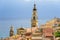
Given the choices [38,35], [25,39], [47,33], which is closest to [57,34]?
[47,33]

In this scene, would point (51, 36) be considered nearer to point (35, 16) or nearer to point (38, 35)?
point (38, 35)

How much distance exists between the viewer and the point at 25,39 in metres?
21.8

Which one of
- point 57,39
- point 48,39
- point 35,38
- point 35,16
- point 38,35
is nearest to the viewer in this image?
point 57,39

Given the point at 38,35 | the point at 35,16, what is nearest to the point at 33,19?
the point at 35,16

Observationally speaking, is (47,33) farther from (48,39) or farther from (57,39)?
(57,39)

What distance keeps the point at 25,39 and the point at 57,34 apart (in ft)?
19.4

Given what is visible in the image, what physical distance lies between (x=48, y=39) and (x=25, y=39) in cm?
646

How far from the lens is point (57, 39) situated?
14578 millimetres

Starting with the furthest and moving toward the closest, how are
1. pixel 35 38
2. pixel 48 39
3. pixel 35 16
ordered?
pixel 35 16, pixel 35 38, pixel 48 39

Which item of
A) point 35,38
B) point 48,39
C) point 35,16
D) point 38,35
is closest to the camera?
point 48,39

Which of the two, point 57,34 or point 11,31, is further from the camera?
point 11,31

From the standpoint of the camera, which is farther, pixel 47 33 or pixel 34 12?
pixel 34 12

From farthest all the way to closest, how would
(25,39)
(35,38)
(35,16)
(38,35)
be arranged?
(35,16) < (25,39) < (38,35) < (35,38)

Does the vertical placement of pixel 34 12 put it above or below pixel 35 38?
above
